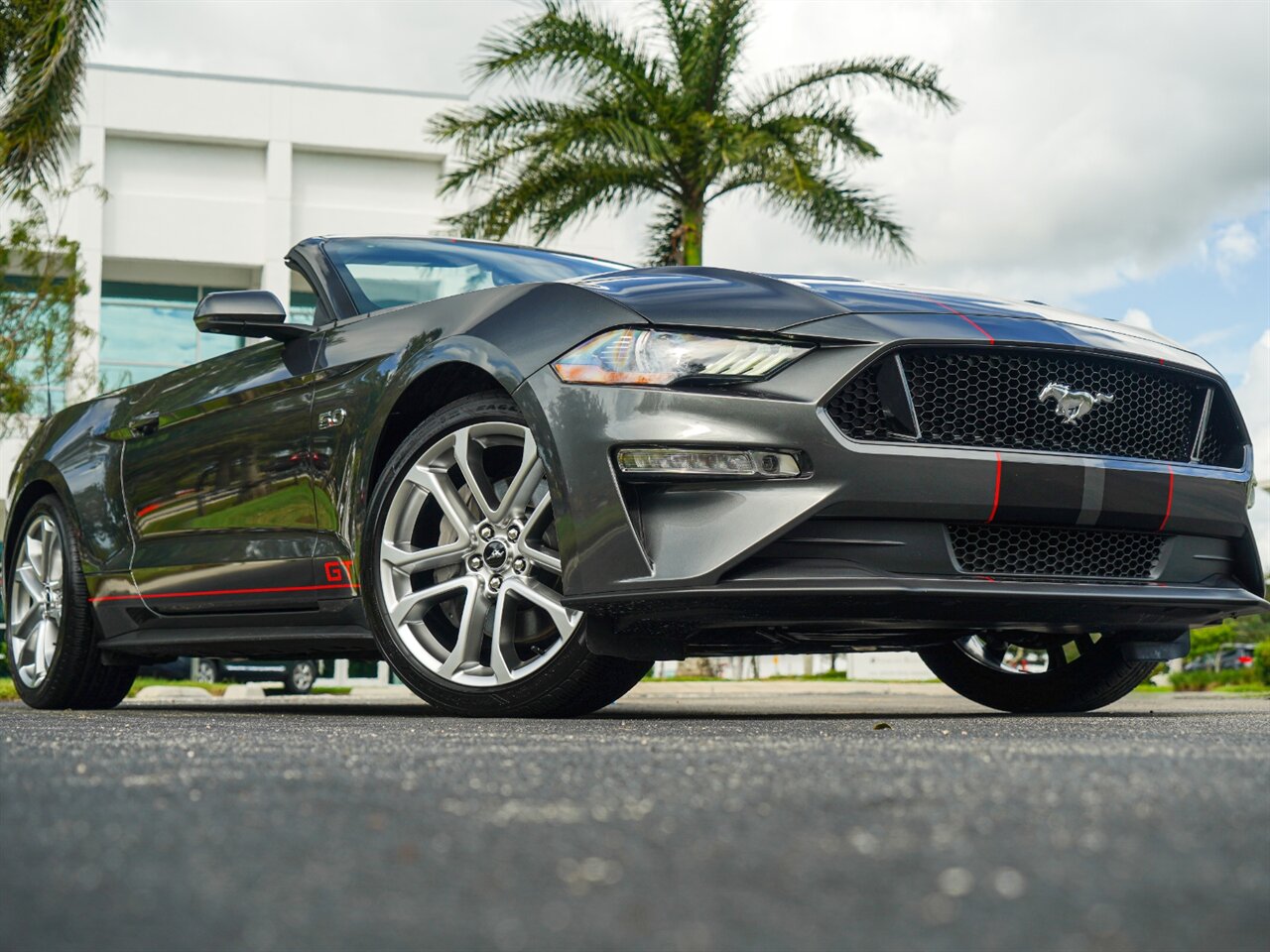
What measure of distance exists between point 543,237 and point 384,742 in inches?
605

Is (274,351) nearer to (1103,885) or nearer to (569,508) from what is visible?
(569,508)

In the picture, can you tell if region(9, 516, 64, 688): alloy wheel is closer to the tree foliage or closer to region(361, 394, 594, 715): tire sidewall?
region(361, 394, 594, 715): tire sidewall

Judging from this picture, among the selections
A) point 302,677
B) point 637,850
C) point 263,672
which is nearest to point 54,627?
point 637,850

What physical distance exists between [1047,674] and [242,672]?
21457 millimetres

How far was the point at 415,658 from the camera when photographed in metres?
4.20

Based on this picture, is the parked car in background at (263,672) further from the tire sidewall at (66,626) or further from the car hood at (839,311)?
the car hood at (839,311)

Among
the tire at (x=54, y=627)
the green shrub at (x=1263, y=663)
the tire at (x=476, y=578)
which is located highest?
the tire at (x=476, y=578)

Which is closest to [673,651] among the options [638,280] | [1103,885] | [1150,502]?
[638,280]

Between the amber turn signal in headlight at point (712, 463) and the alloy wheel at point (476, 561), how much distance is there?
348mm

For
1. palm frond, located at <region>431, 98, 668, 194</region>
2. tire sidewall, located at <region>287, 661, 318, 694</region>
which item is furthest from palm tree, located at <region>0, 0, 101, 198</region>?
tire sidewall, located at <region>287, 661, 318, 694</region>

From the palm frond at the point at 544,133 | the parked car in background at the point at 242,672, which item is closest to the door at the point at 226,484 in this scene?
the palm frond at the point at 544,133

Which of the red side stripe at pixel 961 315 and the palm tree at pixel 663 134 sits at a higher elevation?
the palm tree at pixel 663 134

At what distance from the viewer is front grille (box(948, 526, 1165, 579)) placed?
387cm

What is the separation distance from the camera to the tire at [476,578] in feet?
13.1
